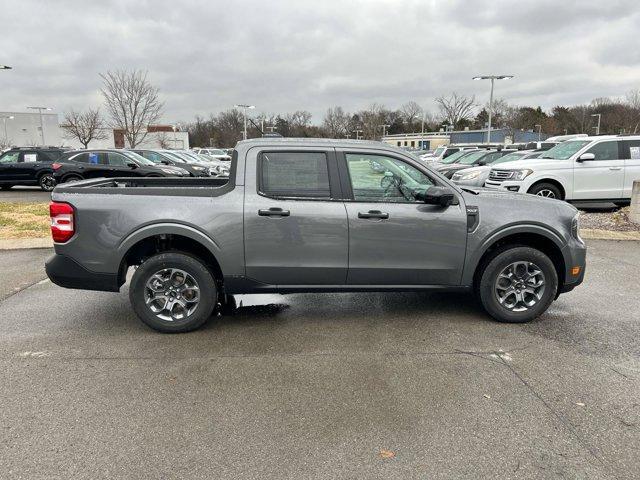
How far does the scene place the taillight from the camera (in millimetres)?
4227

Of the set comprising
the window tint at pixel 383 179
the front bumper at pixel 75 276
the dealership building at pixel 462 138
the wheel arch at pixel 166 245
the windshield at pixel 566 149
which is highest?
the dealership building at pixel 462 138

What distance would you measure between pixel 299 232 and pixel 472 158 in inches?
655

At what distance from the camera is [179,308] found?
4.46 meters

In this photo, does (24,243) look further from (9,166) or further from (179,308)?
(9,166)

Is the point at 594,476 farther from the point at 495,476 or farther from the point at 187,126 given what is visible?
the point at 187,126

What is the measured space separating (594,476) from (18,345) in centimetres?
455

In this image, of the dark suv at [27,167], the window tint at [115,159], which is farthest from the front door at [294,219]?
the dark suv at [27,167]

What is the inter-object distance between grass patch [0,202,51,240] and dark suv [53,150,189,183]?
8.53ft

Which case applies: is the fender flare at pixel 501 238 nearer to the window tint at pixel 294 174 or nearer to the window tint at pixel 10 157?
the window tint at pixel 294 174

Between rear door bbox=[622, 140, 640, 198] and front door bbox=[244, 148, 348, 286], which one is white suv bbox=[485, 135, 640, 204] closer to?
rear door bbox=[622, 140, 640, 198]

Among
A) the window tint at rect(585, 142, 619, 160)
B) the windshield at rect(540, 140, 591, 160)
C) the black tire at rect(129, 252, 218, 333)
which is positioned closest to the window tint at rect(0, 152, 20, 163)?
the black tire at rect(129, 252, 218, 333)

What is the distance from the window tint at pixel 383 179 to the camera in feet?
14.5

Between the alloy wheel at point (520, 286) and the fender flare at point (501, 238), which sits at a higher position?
the fender flare at point (501, 238)

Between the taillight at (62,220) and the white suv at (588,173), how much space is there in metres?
9.80
